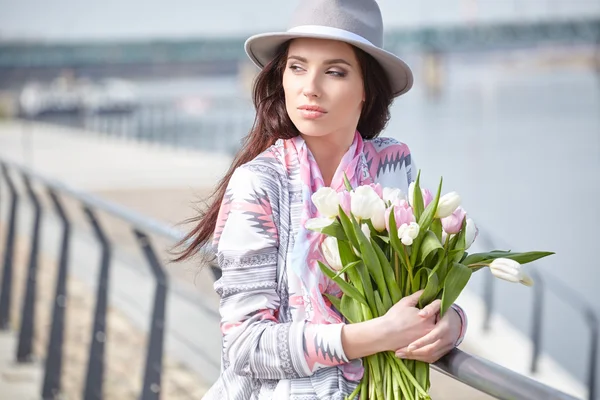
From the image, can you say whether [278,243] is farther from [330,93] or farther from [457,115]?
[457,115]

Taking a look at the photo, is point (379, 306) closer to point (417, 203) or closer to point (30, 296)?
point (417, 203)

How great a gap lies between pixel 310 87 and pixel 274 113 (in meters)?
0.16

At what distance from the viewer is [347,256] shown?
1.70 metres

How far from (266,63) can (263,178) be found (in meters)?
0.31

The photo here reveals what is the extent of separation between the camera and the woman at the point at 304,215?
1.76 meters

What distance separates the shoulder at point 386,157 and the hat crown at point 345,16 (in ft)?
0.64

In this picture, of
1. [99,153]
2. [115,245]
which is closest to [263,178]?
[115,245]

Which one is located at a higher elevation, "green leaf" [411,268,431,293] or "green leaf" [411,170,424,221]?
"green leaf" [411,170,424,221]

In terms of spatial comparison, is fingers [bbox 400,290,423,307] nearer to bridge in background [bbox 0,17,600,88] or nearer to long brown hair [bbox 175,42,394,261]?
long brown hair [bbox 175,42,394,261]

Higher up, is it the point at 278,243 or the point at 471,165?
the point at 278,243

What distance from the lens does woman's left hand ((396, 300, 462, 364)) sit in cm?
171

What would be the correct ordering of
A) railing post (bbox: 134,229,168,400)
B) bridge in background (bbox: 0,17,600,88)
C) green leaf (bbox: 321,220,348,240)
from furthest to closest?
bridge in background (bbox: 0,17,600,88), railing post (bbox: 134,229,168,400), green leaf (bbox: 321,220,348,240)

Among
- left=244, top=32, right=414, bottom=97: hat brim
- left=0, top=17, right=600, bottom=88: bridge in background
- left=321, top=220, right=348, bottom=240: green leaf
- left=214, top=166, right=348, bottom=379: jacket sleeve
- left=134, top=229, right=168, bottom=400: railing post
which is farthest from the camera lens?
left=0, top=17, right=600, bottom=88: bridge in background

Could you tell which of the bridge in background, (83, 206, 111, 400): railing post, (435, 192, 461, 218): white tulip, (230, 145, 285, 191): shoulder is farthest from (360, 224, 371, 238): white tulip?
the bridge in background
